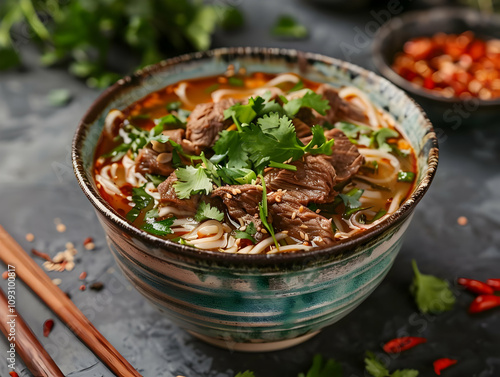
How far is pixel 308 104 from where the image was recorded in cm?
275

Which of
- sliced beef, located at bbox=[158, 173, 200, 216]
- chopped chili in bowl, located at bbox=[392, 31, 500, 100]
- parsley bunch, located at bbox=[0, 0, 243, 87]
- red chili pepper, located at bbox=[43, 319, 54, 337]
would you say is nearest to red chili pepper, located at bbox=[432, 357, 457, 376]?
sliced beef, located at bbox=[158, 173, 200, 216]

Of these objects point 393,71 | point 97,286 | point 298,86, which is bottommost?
point 97,286

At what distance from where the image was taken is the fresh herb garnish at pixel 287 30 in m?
5.30

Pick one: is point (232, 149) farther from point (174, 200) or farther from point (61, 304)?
point (61, 304)

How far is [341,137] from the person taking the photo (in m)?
2.73

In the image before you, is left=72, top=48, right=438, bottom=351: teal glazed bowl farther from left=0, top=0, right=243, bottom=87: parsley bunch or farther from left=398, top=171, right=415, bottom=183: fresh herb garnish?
left=0, top=0, right=243, bottom=87: parsley bunch

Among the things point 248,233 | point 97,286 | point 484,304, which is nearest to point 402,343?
point 484,304

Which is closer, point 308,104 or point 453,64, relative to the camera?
point 308,104

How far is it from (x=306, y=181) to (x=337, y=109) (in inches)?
28.1

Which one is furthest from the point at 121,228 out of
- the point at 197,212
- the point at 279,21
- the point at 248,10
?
the point at 248,10

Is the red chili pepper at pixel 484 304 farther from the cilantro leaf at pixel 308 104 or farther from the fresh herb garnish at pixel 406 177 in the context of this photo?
the cilantro leaf at pixel 308 104

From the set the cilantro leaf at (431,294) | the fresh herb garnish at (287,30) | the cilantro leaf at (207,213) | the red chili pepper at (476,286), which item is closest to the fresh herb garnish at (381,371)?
the cilantro leaf at (431,294)

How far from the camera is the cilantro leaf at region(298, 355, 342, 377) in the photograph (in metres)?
A: 2.67

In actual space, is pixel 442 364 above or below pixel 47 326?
below
